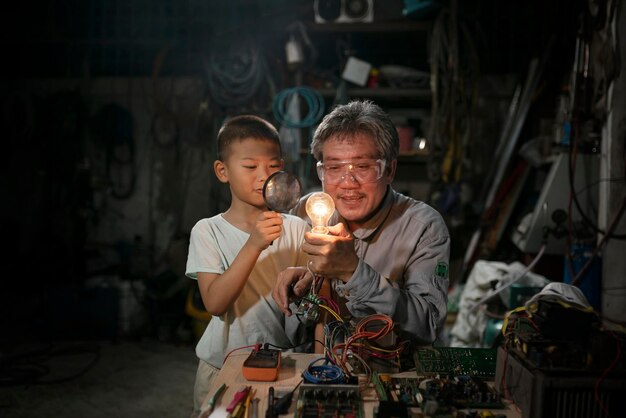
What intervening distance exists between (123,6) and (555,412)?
26.0 feet

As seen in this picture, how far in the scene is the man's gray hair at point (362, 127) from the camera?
2.33m

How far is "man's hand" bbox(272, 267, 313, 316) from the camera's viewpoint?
2092 millimetres

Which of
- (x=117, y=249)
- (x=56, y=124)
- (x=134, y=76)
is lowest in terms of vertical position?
(x=117, y=249)

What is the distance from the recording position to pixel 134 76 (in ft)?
24.4

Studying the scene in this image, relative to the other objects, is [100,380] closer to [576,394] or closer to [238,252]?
[238,252]

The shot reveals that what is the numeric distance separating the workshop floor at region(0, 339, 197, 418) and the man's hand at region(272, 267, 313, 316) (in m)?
2.87

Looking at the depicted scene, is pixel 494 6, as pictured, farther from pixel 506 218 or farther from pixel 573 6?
pixel 506 218

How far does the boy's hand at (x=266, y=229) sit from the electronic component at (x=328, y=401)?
56 centimetres

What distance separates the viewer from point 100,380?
5.06 meters

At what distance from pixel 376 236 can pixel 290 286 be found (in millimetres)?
601

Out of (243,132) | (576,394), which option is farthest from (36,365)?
(576,394)

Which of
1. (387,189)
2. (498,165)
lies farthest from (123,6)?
(387,189)

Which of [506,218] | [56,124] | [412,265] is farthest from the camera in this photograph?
[56,124]

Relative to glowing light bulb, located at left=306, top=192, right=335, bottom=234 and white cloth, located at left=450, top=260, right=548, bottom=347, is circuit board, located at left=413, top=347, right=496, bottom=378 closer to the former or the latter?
glowing light bulb, located at left=306, top=192, right=335, bottom=234
